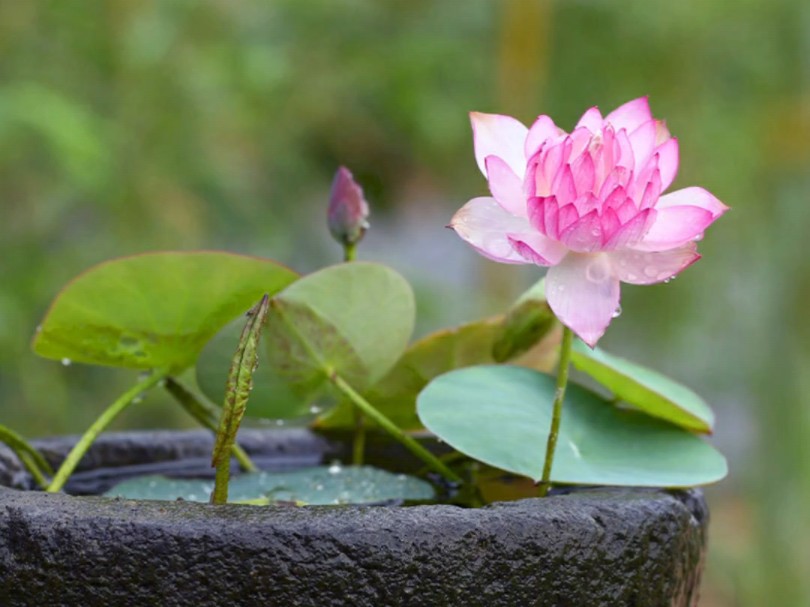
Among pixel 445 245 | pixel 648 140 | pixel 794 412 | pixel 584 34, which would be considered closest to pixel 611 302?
pixel 648 140

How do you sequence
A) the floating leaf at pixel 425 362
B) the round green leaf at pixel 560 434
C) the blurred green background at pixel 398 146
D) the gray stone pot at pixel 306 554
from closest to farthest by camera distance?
the gray stone pot at pixel 306 554
the round green leaf at pixel 560 434
the floating leaf at pixel 425 362
the blurred green background at pixel 398 146

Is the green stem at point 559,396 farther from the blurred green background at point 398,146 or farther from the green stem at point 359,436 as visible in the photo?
the blurred green background at point 398,146

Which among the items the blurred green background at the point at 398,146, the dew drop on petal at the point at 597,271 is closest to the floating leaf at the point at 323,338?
the dew drop on petal at the point at 597,271

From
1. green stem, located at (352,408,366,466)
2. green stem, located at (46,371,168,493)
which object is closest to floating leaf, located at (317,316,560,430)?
green stem, located at (352,408,366,466)

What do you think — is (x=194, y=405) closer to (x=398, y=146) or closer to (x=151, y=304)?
(x=151, y=304)

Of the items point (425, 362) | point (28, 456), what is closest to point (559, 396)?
point (425, 362)

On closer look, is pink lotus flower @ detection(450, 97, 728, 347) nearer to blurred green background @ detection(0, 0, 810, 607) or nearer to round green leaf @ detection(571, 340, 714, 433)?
round green leaf @ detection(571, 340, 714, 433)

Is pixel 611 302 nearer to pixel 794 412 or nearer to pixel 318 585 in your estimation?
pixel 318 585
